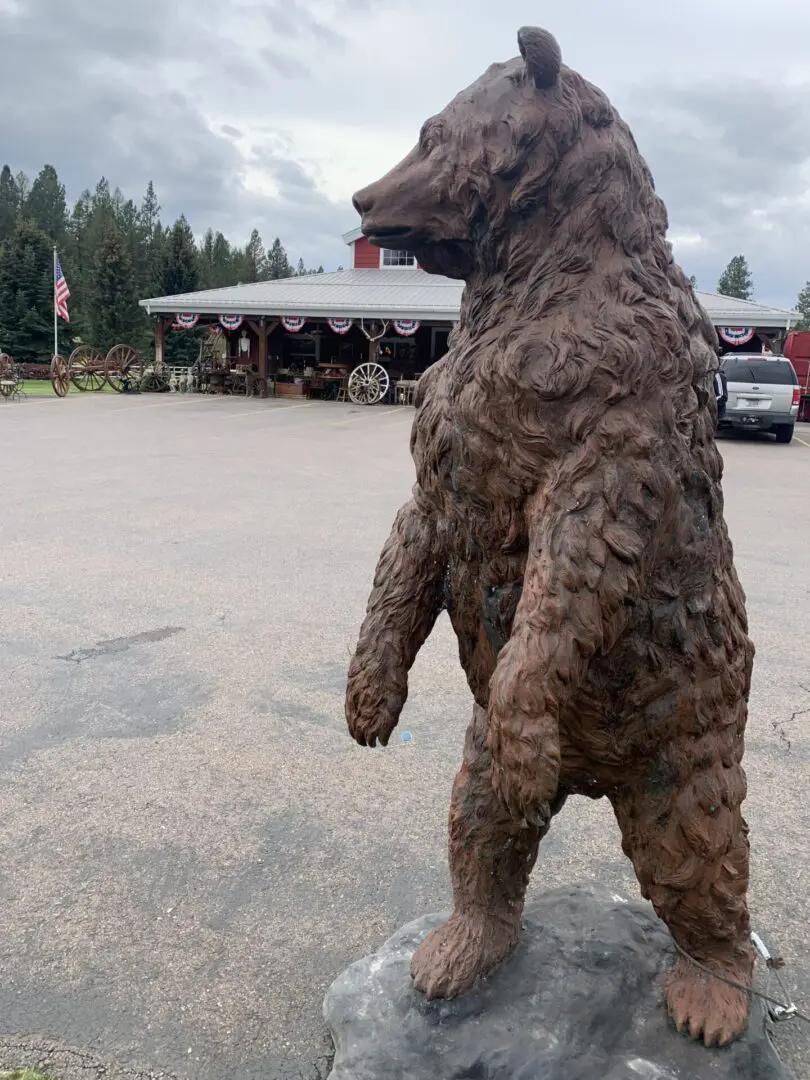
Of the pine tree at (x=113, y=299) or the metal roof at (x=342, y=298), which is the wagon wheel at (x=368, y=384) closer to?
the metal roof at (x=342, y=298)

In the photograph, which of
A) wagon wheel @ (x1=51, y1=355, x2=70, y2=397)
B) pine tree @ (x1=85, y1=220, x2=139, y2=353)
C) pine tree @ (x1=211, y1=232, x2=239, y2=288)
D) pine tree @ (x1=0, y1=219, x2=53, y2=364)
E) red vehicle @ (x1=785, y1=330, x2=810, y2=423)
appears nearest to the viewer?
wagon wheel @ (x1=51, y1=355, x2=70, y2=397)

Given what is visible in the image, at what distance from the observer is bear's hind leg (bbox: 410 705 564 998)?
1.92 meters

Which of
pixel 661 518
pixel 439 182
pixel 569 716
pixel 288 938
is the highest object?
pixel 439 182

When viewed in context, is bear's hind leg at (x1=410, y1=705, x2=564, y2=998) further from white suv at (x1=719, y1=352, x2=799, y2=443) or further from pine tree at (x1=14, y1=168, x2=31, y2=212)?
pine tree at (x1=14, y1=168, x2=31, y2=212)

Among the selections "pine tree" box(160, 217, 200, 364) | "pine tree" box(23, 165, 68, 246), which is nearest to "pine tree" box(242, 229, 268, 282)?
"pine tree" box(23, 165, 68, 246)

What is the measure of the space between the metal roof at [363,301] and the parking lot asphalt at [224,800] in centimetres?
1390

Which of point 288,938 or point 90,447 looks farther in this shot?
point 90,447

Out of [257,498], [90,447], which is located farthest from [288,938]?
[90,447]

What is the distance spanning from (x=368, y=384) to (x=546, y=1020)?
2039 cm

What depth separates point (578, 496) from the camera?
1.40 m

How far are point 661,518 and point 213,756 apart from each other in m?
2.50

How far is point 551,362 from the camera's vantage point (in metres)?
1.41

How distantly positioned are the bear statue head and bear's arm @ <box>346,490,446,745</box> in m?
0.58

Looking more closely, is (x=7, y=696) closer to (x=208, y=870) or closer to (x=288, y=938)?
(x=208, y=870)
